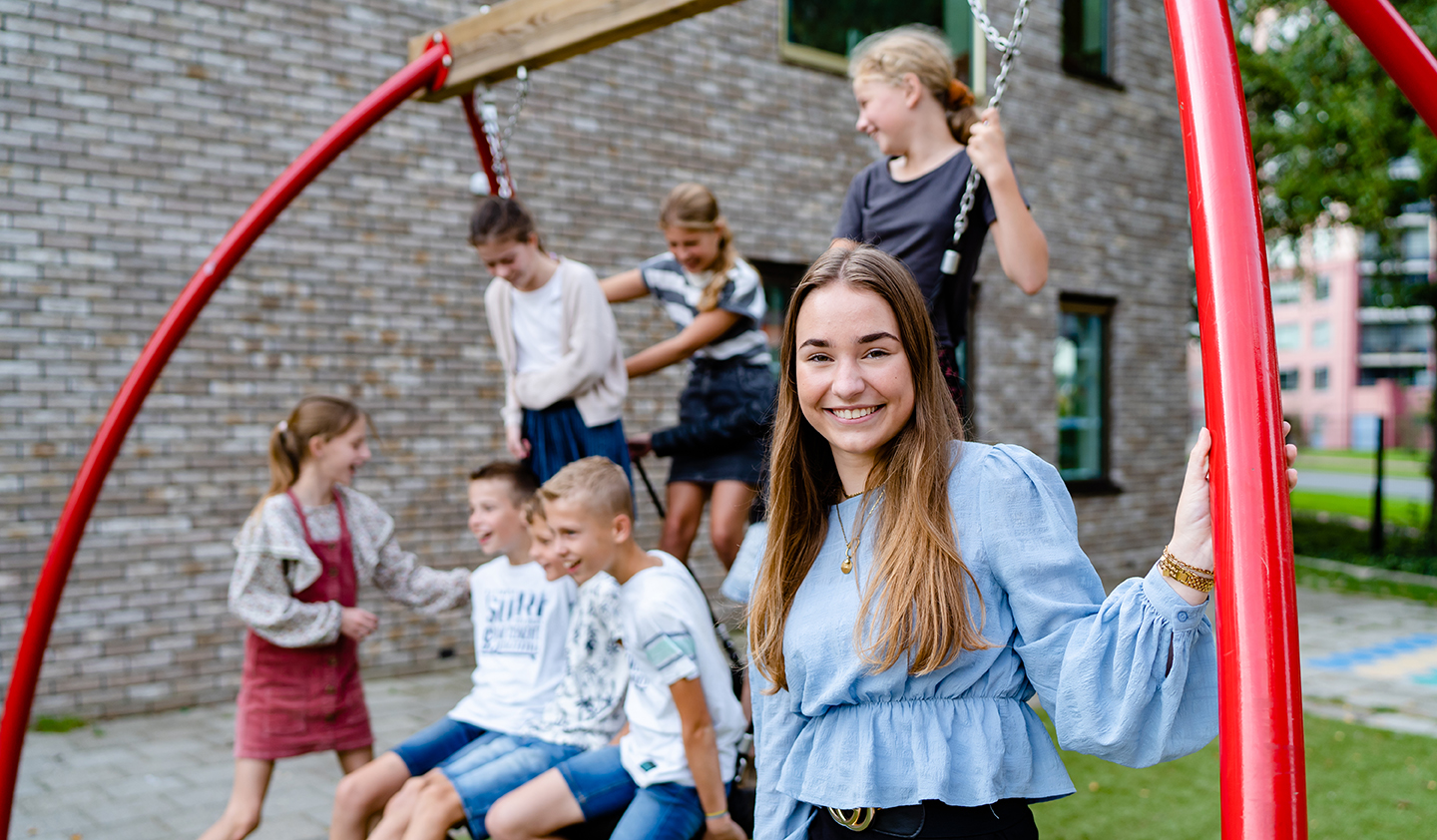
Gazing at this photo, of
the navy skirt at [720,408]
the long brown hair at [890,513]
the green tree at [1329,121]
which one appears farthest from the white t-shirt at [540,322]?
the green tree at [1329,121]

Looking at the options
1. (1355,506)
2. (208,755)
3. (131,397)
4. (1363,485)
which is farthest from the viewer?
(1363,485)

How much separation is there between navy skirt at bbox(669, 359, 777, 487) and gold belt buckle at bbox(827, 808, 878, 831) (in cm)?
213

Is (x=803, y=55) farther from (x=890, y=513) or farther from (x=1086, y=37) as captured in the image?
(x=890, y=513)

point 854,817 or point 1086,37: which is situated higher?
point 1086,37

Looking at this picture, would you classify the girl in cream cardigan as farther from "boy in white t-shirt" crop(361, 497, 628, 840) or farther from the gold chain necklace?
the gold chain necklace

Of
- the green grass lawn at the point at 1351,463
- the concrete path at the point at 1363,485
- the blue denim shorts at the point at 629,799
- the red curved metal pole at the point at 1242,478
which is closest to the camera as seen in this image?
the red curved metal pole at the point at 1242,478

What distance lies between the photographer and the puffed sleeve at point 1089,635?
1502mm

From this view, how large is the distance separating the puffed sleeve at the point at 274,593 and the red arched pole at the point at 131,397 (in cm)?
53

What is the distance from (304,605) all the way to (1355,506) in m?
24.0

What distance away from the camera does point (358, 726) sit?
3615 mm

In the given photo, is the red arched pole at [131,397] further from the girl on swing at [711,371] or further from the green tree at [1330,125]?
the green tree at [1330,125]

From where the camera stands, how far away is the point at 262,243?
632 centimetres

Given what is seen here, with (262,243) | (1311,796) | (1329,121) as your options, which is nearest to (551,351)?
(262,243)

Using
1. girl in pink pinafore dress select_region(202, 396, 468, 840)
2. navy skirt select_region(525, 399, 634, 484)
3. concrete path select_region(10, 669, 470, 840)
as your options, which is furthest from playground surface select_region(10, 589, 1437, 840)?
navy skirt select_region(525, 399, 634, 484)
